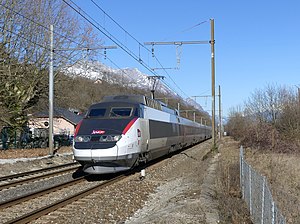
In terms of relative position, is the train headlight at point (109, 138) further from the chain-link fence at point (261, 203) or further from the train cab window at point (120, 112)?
the chain-link fence at point (261, 203)

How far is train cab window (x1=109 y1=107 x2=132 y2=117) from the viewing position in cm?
1592

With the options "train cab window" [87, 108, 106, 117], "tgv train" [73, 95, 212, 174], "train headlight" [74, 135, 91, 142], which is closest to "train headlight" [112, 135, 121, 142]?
"tgv train" [73, 95, 212, 174]

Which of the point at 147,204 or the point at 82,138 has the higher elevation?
the point at 82,138

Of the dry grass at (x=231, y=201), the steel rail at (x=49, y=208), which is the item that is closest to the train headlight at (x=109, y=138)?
the steel rail at (x=49, y=208)

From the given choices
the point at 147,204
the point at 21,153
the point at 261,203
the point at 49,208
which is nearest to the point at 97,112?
the point at 147,204

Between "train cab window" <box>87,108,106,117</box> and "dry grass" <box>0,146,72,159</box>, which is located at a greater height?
"train cab window" <box>87,108,106,117</box>

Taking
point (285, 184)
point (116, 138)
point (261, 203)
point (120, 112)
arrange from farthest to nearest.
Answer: point (120, 112), point (116, 138), point (285, 184), point (261, 203)

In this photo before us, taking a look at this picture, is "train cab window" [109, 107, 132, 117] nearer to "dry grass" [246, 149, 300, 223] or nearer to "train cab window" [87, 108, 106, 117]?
"train cab window" [87, 108, 106, 117]

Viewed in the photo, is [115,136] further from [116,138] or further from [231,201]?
[231,201]

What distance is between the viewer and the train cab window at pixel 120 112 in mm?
15922

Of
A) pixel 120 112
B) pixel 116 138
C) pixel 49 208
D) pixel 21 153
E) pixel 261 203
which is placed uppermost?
pixel 120 112

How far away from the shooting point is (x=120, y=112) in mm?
16078

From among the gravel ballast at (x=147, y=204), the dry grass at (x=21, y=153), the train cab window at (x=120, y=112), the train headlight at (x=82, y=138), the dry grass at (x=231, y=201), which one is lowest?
the gravel ballast at (x=147, y=204)

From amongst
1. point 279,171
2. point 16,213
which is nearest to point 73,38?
point 279,171
